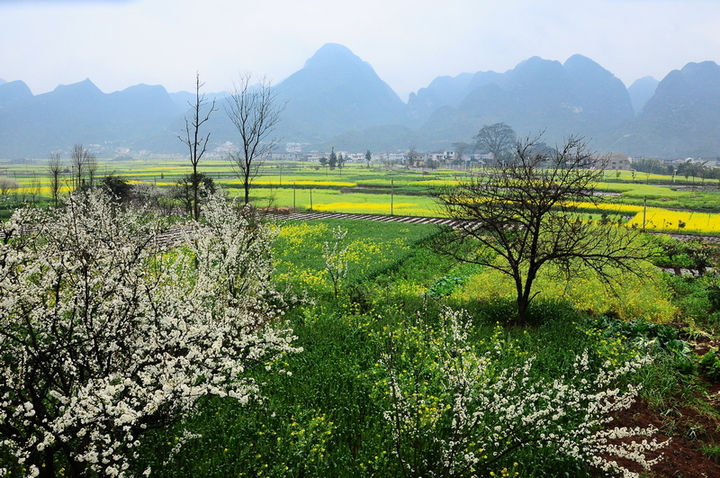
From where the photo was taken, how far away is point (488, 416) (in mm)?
5871

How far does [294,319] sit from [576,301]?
8.11m

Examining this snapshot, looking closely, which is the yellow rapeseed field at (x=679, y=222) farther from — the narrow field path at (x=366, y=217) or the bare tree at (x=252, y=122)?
the bare tree at (x=252, y=122)

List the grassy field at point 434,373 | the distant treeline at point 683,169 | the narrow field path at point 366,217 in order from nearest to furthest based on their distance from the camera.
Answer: the grassy field at point 434,373 < the narrow field path at point 366,217 < the distant treeline at point 683,169

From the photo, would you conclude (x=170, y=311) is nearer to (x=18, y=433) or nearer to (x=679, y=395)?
(x=18, y=433)

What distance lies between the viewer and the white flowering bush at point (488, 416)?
4.25 metres

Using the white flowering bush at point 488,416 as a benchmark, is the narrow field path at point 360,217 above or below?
above

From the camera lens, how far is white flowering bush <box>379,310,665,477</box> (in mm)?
4250

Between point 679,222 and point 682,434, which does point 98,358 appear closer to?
point 682,434

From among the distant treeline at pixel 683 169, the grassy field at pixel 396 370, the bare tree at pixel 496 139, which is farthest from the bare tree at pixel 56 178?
the bare tree at pixel 496 139

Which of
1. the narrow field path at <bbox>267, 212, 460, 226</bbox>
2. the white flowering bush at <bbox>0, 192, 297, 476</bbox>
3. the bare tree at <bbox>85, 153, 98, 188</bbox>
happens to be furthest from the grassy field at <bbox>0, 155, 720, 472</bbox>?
the bare tree at <bbox>85, 153, 98, 188</bbox>

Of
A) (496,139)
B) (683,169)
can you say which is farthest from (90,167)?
(496,139)

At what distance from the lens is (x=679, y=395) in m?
6.69

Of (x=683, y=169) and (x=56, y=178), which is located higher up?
(x=683, y=169)

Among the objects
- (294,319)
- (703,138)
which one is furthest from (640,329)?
(703,138)
